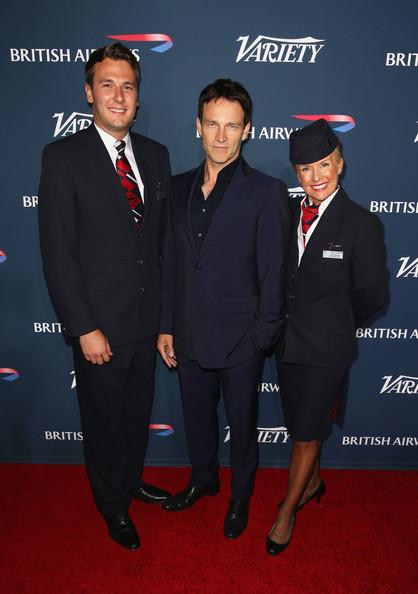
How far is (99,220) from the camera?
220 cm

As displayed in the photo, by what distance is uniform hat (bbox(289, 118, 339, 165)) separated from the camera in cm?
204

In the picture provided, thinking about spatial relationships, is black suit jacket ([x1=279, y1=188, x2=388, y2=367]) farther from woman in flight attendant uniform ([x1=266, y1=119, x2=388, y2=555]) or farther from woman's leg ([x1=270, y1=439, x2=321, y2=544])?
woman's leg ([x1=270, y1=439, x2=321, y2=544])

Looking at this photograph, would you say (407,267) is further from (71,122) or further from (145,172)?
(71,122)

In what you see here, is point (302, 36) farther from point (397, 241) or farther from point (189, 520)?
point (189, 520)

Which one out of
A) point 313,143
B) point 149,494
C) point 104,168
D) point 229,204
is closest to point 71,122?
point 104,168

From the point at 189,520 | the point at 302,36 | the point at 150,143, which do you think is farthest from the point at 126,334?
the point at 302,36

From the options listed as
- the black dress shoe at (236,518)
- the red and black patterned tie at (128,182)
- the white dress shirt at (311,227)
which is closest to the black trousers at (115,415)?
the black dress shoe at (236,518)

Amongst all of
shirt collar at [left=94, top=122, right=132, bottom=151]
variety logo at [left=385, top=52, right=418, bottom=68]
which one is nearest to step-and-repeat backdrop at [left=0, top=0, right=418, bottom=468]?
variety logo at [left=385, top=52, right=418, bottom=68]

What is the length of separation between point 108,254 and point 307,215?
870 millimetres

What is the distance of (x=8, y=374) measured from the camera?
3078 mm

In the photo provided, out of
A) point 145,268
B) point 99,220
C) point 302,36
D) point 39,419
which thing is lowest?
point 39,419

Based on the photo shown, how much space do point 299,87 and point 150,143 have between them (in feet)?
2.61

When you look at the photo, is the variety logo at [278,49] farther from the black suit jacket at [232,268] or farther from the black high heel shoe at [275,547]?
the black high heel shoe at [275,547]

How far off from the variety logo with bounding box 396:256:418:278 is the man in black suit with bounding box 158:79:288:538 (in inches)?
37.2
